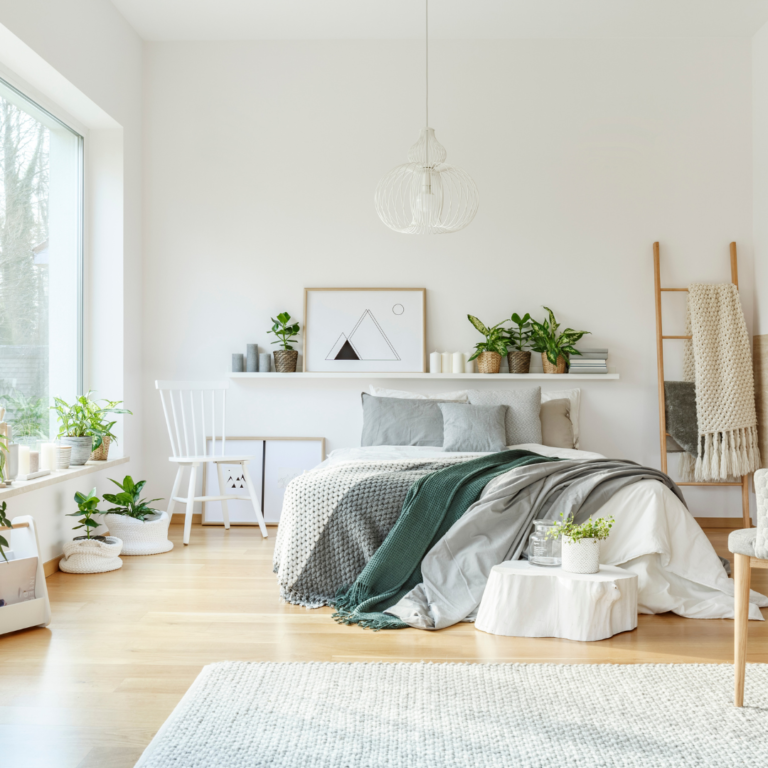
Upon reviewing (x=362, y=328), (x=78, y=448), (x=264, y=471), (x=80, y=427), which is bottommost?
(x=264, y=471)

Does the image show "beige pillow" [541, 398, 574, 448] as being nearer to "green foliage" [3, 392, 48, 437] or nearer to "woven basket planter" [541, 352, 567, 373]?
"woven basket planter" [541, 352, 567, 373]

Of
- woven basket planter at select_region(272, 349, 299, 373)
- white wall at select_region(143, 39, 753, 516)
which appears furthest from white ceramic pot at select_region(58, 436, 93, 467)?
woven basket planter at select_region(272, 349, 299, 373)

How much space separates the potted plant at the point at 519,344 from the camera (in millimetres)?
4914

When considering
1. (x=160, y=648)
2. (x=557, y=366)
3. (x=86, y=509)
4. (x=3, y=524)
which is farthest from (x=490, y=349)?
(x=3, y=524)

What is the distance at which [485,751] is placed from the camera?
1.80 metres

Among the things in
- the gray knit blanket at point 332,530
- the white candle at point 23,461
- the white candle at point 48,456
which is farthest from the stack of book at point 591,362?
the white candle at point 23,461

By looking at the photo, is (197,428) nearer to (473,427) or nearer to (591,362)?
(473,427)

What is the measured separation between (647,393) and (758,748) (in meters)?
3.45

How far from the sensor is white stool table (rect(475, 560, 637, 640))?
267cm

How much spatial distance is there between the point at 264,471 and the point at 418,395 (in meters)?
1.20

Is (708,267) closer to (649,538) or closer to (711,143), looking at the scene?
(711,143)

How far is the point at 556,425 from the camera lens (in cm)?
462

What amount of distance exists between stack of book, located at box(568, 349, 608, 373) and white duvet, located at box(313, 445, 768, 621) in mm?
1864

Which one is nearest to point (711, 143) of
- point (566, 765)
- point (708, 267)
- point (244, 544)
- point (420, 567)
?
point (708, 267)
